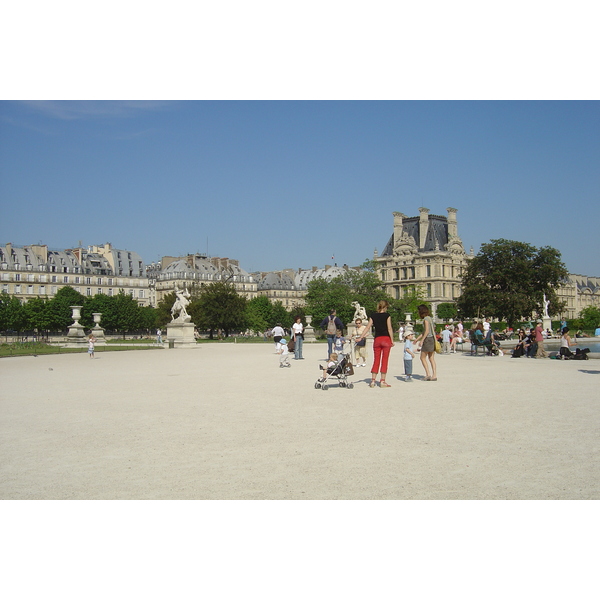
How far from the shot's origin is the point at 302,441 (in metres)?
7.84

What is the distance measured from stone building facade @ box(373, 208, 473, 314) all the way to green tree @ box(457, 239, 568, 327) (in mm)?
46206

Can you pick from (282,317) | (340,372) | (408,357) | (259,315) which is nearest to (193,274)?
(259,315)

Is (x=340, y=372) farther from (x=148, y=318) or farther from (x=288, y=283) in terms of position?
(x=288, y=283)

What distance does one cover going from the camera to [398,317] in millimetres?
71812

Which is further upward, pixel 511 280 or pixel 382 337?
pixel 511 280

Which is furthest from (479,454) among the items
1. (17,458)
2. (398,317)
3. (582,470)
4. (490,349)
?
(398,317)

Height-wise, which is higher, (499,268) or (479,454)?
(499,268)

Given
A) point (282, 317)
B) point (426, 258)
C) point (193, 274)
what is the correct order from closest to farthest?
point (282, 317)
point (193, 274)
point (426, 258)

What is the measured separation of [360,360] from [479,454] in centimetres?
1620

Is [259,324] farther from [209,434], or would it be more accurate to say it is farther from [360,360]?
[209,434]

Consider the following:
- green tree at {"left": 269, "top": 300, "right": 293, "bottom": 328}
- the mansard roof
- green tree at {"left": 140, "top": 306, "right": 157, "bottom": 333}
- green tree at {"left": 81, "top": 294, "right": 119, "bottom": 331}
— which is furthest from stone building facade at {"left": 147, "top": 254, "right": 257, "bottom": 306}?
green tree at {"left": 81, "top": 294, "right": 119, "bottom": 331}

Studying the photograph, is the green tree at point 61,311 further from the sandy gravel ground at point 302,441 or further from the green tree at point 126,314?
the sandy gravel ground at point 302,441

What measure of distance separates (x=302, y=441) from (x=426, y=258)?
4370 inches

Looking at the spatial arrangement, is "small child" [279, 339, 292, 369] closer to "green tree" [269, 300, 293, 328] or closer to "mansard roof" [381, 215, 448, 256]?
"green tree" [269, 300, 293, 328]
